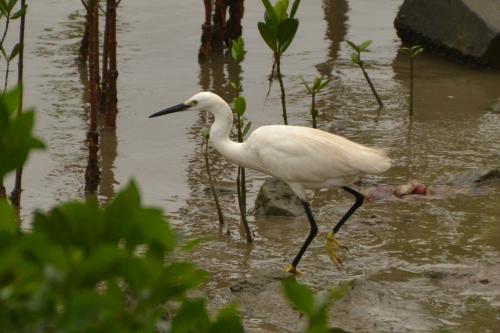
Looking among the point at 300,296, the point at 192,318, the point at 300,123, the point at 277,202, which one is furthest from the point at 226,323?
the point at 300,123

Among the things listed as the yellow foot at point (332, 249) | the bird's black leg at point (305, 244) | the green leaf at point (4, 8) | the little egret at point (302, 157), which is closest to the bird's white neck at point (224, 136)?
the little egret at point (302, 157)

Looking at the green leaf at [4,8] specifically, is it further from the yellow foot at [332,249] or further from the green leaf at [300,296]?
the green leaf at [300,296]

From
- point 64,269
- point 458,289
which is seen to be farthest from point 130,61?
point 64,269

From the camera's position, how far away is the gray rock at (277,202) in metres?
7.90

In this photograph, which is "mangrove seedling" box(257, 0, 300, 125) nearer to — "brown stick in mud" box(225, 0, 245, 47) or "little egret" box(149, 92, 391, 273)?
"little egret" box(149, 92, 391, 273)

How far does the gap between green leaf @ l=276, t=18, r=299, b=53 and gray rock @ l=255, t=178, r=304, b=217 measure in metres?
1.01

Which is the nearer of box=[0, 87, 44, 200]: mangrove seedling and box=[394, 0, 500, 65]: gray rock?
box=[0, 87, 44, 200]: mangrove seedling

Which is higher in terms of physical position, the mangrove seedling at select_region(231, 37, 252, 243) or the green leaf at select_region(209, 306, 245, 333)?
the green leaf at select_region(209, 306, 245, 333)

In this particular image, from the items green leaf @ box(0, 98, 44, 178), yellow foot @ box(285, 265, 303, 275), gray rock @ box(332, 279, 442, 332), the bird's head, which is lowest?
yellow foot @ box(285, 265, 303, 275)

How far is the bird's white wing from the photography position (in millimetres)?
7000

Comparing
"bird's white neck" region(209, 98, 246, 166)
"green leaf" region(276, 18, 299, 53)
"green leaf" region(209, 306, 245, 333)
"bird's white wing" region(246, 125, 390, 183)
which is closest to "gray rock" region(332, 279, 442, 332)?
"bird's white wing" region(246, 125, 390, 183)

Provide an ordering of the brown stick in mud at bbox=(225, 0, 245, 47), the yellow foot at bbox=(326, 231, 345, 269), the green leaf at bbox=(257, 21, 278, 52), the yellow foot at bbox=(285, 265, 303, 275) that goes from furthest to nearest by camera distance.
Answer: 1. the brown stick in mud at bbox=(225, 0, 245, 47)
2. the green leaf at bbox=(257, 21, 278, 52)
3. the yellow foot at bbox=(326, 231, 345, 269)
4. the yellow foot at bbox=(285, 265, 303, 275)

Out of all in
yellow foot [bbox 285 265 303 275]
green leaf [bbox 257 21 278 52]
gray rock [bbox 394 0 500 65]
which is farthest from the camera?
gray rock [bbox 394 0 500 65]

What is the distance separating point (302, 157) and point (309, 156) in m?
0.04
